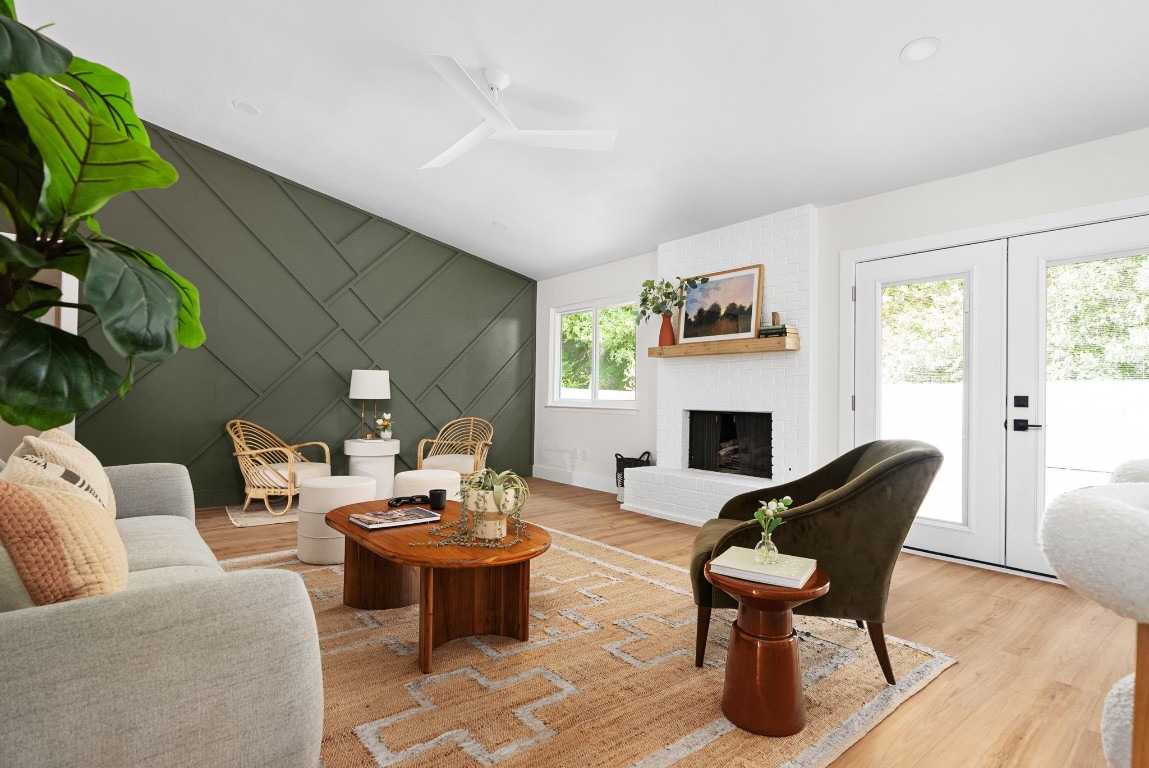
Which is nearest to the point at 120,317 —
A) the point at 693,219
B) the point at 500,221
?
the point at 693,219

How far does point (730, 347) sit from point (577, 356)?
8.31 feet

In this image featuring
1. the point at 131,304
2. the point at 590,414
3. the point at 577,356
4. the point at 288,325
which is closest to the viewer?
the point at 131,304

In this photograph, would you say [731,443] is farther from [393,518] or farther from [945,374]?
[393,518]

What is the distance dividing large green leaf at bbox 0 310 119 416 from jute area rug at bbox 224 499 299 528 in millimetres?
4116

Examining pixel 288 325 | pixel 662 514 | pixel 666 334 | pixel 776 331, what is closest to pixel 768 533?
pixel 776 331

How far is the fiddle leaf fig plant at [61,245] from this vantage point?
0.59m

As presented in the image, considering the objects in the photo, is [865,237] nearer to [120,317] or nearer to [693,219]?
[693,219]

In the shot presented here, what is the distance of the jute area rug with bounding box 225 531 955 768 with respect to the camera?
66.2 inches

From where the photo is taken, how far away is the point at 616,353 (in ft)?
21.1

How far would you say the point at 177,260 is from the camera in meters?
5.00

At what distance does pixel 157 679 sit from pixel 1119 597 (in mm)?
1387

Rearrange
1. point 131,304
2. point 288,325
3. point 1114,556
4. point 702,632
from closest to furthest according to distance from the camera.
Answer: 1. point 1114,556
2. point 131,304
3. point 702,632
4. point 288,325

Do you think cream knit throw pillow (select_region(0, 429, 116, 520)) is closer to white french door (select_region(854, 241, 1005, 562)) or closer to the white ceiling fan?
the white ceiling fan

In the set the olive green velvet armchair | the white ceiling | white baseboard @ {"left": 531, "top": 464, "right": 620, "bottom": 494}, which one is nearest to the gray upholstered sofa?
the olive green velvet armchair
